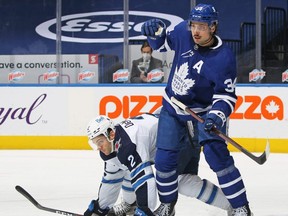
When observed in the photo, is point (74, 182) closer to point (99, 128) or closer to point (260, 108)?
point (99, 128)

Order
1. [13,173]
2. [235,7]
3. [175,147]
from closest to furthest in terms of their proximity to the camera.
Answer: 1. [175,147]
2. [13,173]
3. [235,7]

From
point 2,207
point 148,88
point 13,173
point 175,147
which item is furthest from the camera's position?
point 148,88

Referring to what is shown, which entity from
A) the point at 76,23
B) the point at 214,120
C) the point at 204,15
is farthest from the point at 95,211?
the point at 76,23

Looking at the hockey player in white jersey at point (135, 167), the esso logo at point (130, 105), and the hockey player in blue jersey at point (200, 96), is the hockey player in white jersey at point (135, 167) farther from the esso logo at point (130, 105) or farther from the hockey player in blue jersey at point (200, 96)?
the esso logo at point (130, 105)

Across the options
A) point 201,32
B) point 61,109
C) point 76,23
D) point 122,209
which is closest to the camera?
point 201,32

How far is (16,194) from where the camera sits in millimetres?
4727

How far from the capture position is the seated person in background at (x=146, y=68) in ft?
24.8

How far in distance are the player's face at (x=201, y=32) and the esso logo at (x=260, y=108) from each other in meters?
3.85

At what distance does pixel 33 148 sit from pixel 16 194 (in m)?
2.85

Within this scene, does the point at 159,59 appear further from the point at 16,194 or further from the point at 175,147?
the point at 175,147

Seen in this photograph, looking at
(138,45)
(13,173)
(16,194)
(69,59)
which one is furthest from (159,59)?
(16,194)

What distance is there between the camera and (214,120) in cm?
323

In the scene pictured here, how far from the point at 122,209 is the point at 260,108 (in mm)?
3581

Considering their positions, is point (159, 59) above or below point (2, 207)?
above
